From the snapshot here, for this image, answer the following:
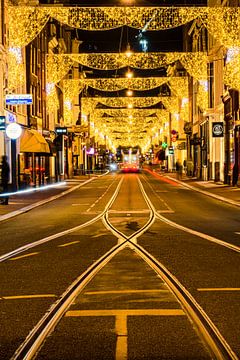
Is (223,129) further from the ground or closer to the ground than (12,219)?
further from the ground

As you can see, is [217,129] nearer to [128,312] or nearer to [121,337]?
[128,312]

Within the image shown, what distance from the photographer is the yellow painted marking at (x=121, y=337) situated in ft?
19.9

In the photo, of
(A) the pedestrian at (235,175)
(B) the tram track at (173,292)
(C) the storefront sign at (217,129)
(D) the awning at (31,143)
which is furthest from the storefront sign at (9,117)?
(B) the tram track at (173,292)

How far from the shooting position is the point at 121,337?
6.70m

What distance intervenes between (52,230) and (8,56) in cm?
2044

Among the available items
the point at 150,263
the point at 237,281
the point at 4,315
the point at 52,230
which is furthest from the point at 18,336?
the point at 52,230

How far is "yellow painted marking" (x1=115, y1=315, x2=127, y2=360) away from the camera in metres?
6.08

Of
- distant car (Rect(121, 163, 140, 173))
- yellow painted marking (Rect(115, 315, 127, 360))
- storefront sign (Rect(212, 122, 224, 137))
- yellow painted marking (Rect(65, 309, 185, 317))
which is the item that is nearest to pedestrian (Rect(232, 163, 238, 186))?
A: storefront sign (Rect(212, 122, 224, 137))

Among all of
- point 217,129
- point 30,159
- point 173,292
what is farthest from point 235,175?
point 173,292

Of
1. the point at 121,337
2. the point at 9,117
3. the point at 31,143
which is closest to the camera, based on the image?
the point at 121,337

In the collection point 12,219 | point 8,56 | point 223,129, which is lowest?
point 12,219

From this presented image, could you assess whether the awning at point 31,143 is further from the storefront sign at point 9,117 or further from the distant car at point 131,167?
the distant car at point 131,167

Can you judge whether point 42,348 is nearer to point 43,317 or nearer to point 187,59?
point 43,317

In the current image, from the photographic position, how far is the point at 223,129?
154 ft
